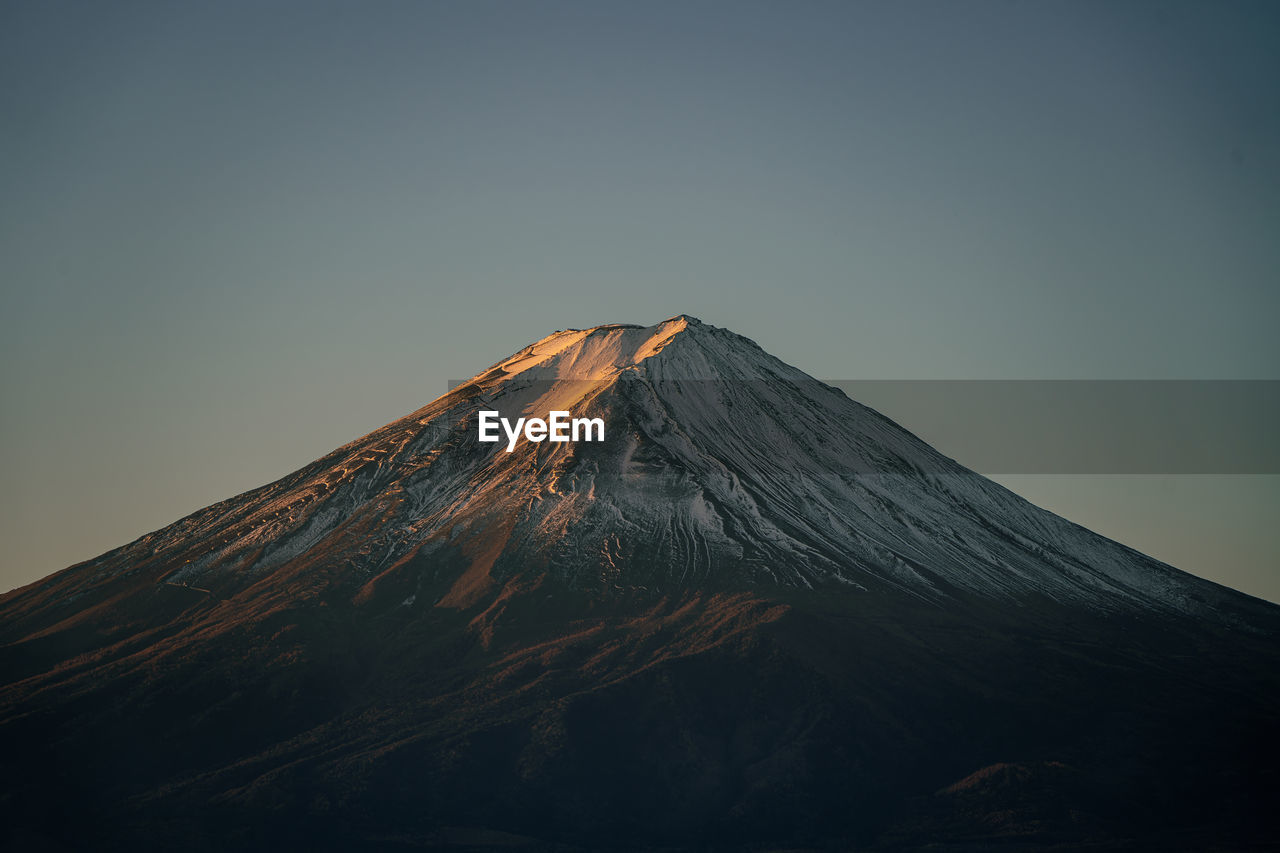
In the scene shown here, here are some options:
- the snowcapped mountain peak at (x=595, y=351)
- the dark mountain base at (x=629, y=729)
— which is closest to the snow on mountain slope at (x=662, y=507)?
the snowcapped mountain peak at (x=595, y=351)

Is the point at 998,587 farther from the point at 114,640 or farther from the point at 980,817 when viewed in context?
the point at 114,640

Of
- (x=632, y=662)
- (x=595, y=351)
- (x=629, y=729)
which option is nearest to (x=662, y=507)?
(x=632, y=662)

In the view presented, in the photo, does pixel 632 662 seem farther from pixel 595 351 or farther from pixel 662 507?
pixel 595 351

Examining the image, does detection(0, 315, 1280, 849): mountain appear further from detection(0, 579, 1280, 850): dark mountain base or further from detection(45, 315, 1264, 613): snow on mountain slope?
detection(45, 315, 1264, 613): snow on mountain slope

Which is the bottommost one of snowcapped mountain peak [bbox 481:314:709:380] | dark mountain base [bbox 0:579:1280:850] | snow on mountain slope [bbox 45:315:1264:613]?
dark mountain base [bbox 0:579:1280:850]

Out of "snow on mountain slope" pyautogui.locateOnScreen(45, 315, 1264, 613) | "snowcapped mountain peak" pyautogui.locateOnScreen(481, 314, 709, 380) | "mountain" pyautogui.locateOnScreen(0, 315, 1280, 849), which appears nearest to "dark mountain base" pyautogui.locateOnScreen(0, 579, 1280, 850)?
"mountain" pyautogui.locateOnScreen(0, 315, 1280, 849)

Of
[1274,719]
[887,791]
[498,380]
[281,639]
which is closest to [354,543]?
[281,639]

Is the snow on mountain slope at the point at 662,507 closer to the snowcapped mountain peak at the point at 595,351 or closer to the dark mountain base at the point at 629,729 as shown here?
the snowcapped mountain peak at the point at 595,351
